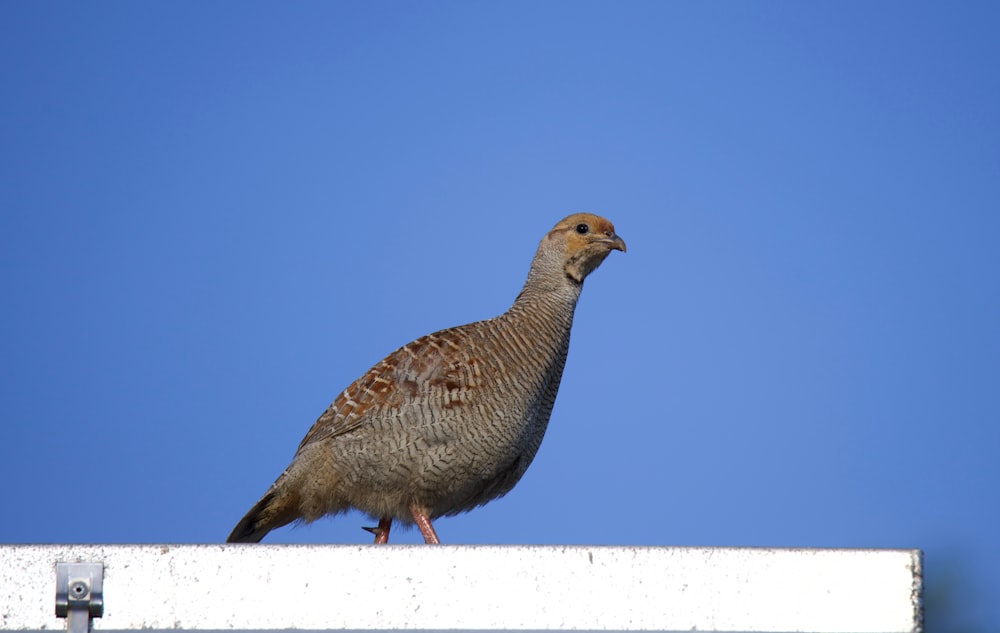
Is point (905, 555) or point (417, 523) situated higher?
point (417, 523)

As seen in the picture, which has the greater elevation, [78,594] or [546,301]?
[546,301]

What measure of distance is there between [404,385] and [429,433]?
1.26 ft

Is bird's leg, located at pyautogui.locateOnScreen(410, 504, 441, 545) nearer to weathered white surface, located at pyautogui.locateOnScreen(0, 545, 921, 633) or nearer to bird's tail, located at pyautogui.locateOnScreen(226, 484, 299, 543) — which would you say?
bird's tail, located at pyautogui.locateOnScreen(226, 484, 299, 543)

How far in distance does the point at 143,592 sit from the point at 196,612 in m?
0.16

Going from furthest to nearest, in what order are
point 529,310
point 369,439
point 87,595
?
point 529,310, point 369,439, point 87,595

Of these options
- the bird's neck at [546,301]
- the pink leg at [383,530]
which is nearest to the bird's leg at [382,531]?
the pink leg at [383,530]

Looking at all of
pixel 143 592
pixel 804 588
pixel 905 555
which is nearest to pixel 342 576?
pixel 143 592

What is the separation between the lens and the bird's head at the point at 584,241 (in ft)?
29.0

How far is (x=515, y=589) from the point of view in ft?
12.3

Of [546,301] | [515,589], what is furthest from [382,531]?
[515,589]

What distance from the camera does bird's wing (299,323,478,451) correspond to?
8.05 meters

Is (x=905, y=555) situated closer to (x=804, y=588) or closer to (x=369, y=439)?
(x=804, y=588)

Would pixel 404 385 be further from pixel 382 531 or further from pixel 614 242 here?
pixel 614 242

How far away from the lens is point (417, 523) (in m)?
8.22
